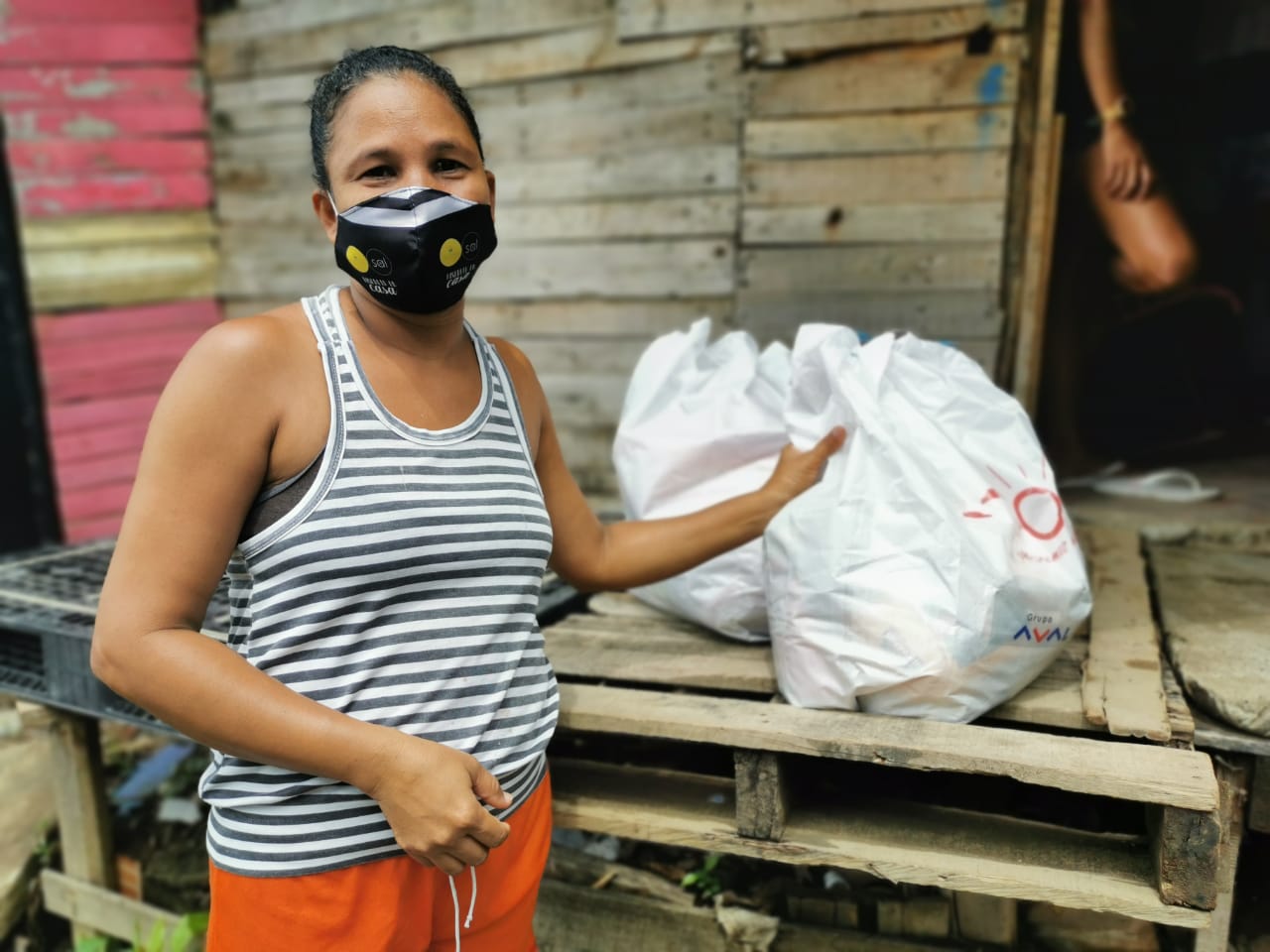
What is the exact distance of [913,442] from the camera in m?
1.75

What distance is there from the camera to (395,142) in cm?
131

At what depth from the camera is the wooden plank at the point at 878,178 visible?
3352 mm

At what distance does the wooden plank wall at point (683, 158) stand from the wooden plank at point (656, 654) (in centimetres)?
172

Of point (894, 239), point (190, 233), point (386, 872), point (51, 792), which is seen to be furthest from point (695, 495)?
point (190, 233)

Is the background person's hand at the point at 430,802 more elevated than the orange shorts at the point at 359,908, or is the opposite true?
the background person's hand at the point at 430,802

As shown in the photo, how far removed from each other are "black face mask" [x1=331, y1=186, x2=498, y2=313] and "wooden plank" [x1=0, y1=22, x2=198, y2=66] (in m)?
4.14

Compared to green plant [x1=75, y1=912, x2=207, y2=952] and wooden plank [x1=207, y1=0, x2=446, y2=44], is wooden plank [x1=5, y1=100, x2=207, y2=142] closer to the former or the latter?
wooden plank [x1=207, y1=0, x2=446, y2=44]

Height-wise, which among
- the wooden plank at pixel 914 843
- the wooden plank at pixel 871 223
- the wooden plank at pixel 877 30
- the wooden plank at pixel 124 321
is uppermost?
the wooden plank at pixel 877 30

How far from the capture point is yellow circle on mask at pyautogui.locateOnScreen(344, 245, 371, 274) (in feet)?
4.26

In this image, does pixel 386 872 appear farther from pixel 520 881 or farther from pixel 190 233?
pixel 190 233

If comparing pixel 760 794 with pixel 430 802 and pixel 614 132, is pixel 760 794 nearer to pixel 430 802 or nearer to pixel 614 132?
pixel 430 802

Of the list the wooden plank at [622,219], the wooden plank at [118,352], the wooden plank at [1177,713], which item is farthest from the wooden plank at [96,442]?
the wooden plank at [1177,713]

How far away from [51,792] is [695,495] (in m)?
2.83

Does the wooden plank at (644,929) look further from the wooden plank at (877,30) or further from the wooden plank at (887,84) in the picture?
the wooden plank at (877,30)
